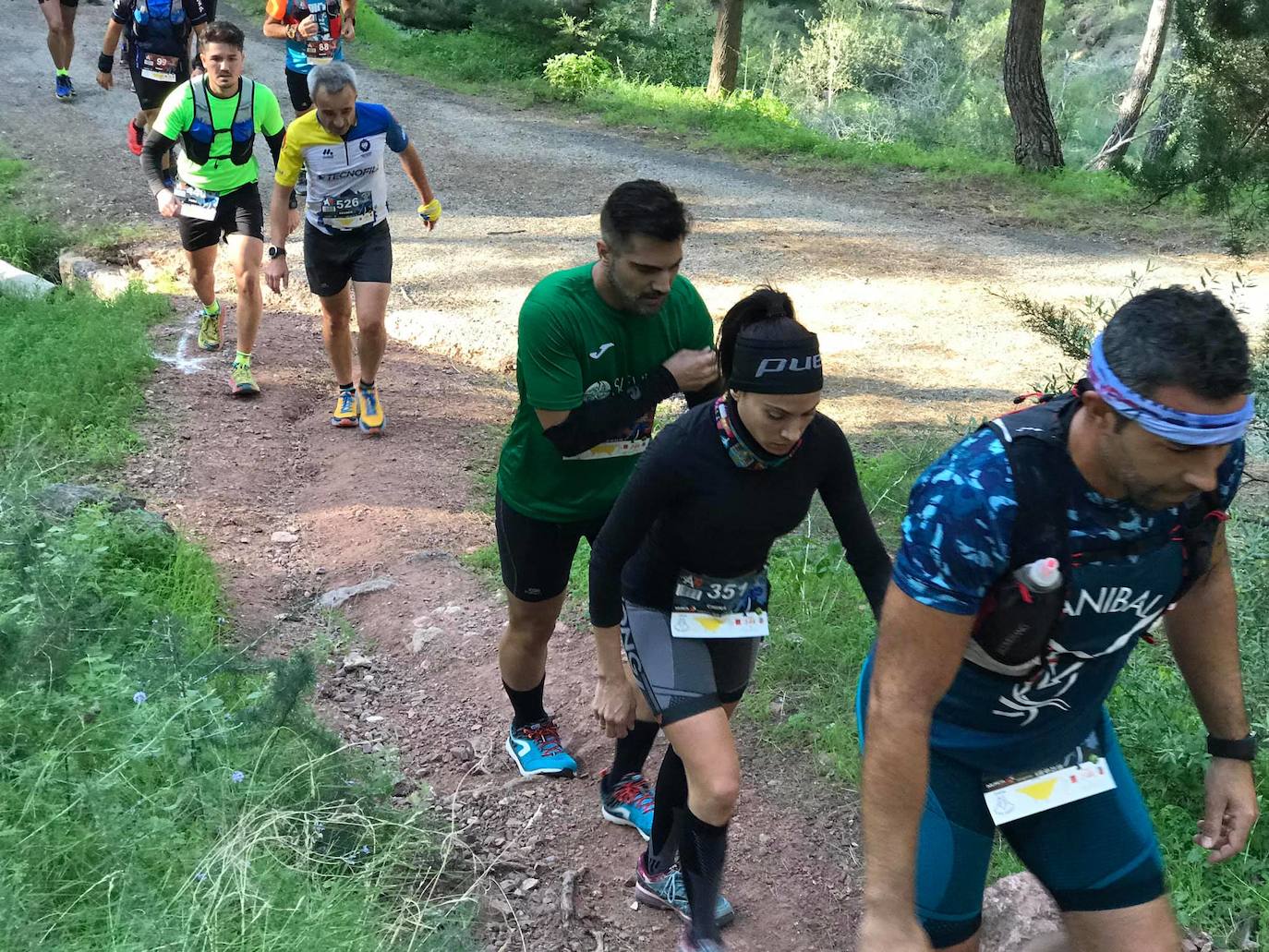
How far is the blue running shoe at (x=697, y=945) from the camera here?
3480 millimetres

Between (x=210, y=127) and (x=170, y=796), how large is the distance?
5.27m

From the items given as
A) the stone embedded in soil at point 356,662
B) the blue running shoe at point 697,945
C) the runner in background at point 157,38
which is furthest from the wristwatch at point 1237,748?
the runner in background at point 157,38

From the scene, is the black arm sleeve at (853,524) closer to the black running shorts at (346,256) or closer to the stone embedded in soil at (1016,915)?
the stone embedded in soil at (1016,915)

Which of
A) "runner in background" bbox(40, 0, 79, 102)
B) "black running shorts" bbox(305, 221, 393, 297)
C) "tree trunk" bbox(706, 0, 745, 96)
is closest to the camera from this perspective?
"black running shorts" bbox(305, 221, 393, 297)

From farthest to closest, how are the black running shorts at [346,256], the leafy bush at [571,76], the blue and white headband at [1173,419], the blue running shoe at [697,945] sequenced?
the leafy bush at [571,76] → the black running shorts at [346,256] → the blue running shoe at [697,945] → the blue and white headband at [1173,419]

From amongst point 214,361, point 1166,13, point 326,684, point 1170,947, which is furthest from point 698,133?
point 1170,947

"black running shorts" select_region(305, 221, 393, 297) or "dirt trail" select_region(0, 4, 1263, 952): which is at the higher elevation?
"black running shorts" select_region(305, 221, 393, 297)

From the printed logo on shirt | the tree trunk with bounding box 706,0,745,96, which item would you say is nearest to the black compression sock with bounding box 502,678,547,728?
the printed logo on shirt

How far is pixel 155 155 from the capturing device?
764 cm

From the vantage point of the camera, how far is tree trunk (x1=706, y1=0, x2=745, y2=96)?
57.1ft

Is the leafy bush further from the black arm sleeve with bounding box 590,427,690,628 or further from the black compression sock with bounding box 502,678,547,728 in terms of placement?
the black arm sleeve with bounding box 590,427,690,628

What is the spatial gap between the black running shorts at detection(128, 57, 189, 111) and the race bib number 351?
30.4ft

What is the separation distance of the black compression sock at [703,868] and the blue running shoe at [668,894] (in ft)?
0.74

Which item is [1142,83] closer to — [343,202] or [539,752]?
[343,202]
